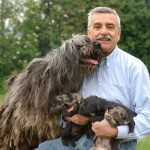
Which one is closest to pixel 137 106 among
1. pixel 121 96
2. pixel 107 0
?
pixel 121 96

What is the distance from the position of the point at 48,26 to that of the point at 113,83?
12.8 meters

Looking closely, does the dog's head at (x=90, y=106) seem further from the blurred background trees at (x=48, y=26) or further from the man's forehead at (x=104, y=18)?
the blurred background trees at (x=48, y=26)

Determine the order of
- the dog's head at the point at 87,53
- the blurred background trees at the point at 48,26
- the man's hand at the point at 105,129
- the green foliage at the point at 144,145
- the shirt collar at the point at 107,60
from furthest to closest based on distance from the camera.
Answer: the blurred background trees at the point at 48,26
the green foliage at the point at 144,145
the shirt collar at the point at 107,60
the dog's head at the point at 87,53
the man's hand at the point at 105,129

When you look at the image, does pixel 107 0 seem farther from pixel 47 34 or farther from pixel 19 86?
pixel 19 86

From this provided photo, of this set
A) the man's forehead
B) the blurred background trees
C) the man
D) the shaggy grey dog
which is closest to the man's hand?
the man

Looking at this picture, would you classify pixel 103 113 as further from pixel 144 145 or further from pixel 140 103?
pixel 144 145

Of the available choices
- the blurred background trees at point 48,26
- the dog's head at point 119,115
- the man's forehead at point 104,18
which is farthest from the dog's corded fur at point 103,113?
the blurred background trees at point 48,26

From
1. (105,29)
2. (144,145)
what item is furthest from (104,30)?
(144,145)

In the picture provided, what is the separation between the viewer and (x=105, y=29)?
4.69 m

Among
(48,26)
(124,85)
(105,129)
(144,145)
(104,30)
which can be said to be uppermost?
(104,30)

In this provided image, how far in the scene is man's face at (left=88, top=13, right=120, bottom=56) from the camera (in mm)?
4676

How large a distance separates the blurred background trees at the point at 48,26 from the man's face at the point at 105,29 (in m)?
9.64

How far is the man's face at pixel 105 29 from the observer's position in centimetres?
468

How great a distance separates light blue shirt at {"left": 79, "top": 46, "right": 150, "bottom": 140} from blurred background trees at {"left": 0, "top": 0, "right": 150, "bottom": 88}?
9661 millimetres
